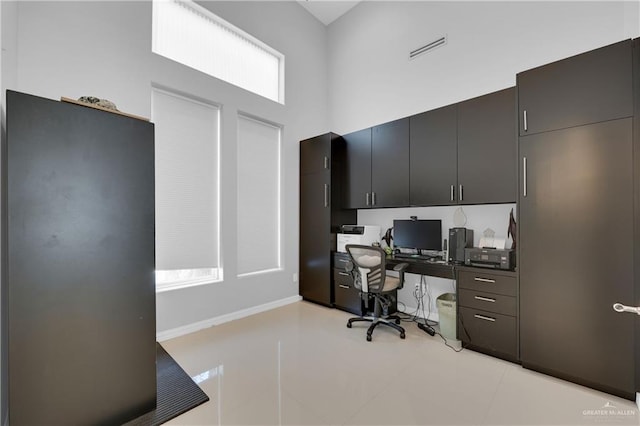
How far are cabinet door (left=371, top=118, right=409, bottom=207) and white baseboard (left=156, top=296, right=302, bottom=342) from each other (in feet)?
6.59

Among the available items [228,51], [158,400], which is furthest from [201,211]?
[228,51]

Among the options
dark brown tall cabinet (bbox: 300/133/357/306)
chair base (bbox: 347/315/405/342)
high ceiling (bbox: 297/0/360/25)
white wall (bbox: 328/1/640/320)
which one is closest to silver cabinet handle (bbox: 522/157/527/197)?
white wall (bbox: 328/1/640/320)

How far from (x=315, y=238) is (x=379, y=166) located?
143cm

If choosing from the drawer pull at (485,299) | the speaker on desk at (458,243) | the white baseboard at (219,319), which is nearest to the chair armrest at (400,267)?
the speaker on desk at (458,243)

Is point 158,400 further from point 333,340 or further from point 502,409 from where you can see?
point 502,409

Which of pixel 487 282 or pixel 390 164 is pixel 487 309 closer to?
pixel 487 282

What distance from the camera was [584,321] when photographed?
2.05m

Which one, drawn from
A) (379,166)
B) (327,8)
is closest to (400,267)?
(379,166)

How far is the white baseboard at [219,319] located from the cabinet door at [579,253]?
2921 millimetres

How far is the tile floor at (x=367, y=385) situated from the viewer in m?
1.76

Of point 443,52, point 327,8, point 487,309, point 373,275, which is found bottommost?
point 487,309

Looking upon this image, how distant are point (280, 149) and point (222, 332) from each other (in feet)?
8.68

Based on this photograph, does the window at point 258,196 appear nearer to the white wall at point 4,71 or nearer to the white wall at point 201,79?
the white wall at point 201,79

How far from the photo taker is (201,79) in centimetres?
325
